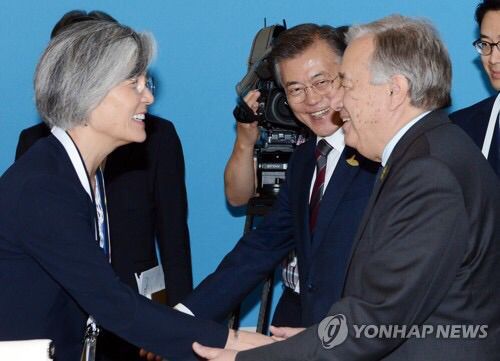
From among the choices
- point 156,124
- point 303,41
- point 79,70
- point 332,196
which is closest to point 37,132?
point 156,124

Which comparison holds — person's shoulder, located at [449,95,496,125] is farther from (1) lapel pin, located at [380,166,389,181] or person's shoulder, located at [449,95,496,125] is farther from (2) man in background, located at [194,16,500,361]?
(1) lapel pin, located at [380,166,389,181]

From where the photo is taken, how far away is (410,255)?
2.22 metres

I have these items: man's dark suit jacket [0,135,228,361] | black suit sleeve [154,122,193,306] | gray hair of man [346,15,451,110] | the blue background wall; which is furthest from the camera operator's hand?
gray hair of man [346,15,451,110]

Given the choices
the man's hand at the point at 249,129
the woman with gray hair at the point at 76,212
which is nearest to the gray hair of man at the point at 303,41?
the man's hand at the point at 249,129

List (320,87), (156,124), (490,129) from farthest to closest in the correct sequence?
(156,124) → (490,129) → (320,87)

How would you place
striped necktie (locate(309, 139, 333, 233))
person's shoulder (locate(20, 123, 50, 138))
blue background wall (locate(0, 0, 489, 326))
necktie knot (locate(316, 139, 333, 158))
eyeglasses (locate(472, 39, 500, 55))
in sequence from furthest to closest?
blue background wall (locate(0, 0, 489, 326)) < person's shoulder (locate(20, 123, 50, 138)) < eyeglasses (locate(472, 39, 500, 55)) < necktie knot (locate(316, 139, 333, 158)) < striped necktie (locate(309, 139, 333, 233))

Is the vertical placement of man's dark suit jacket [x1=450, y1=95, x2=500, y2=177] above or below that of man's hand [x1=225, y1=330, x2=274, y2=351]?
above

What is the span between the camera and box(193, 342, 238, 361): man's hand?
2.63 metres

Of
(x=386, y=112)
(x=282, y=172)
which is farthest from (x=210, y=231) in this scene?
(x=386, y=112)

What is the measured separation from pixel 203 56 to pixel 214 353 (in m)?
2.26

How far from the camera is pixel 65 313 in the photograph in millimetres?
A: 2766

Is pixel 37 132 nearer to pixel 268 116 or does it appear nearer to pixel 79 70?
pixel 268 116

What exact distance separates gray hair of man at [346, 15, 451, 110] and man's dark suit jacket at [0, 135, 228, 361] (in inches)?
34.9

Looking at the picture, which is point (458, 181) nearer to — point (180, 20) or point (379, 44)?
point (379, 44)
